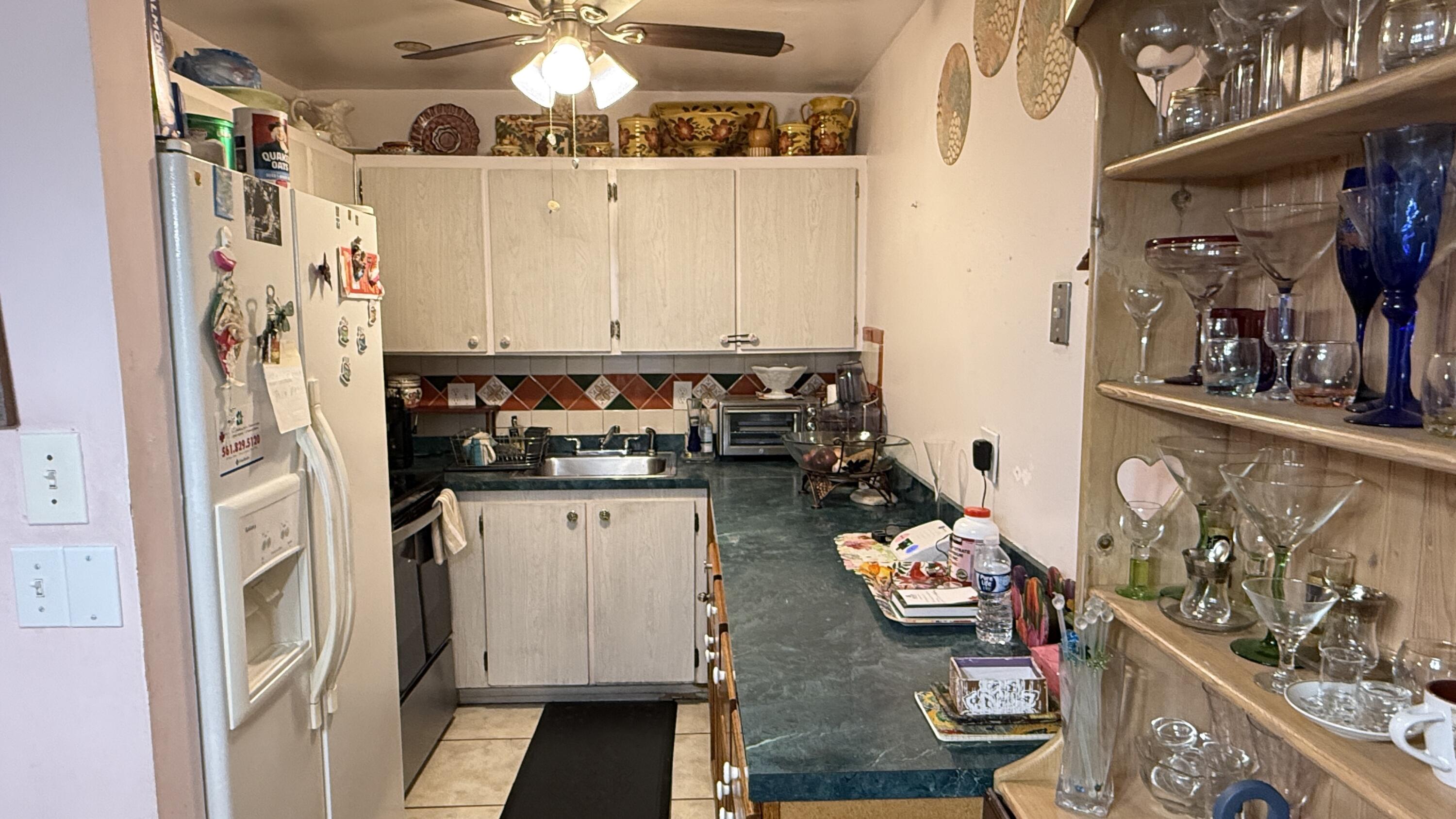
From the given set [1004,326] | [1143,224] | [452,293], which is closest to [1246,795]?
[1143,224]

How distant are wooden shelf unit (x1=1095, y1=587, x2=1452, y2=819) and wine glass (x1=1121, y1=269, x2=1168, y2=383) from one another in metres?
0.31

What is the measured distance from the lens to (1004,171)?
6.25ft

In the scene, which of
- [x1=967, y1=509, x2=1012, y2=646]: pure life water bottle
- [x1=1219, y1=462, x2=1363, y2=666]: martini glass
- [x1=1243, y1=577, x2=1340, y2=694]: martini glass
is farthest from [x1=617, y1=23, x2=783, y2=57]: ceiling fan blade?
[x1=1243, y1=577, x2=1340, y2=694]: martini glass

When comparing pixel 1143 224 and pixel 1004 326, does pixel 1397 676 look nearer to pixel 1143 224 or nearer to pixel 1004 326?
pixel 1143 224

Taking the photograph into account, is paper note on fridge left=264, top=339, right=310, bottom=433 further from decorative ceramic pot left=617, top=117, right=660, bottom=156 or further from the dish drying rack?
decorative ceramic pot left=617, top=117, right=660, bottom=156

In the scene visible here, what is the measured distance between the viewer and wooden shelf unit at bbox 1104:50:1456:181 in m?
0.61

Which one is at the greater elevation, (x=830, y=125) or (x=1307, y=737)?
(x=830, y=125)

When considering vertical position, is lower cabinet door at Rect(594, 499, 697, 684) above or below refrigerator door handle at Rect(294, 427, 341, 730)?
below

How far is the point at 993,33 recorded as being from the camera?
195 centimetres

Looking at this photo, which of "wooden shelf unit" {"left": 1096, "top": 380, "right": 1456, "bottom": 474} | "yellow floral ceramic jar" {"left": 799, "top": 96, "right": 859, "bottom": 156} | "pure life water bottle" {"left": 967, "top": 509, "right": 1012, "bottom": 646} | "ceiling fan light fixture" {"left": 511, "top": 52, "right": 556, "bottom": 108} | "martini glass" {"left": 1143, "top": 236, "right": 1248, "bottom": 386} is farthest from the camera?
"yellow floral ceramic jar" {"left": 799, "top": 96, "right": 859, "bottom": 156}

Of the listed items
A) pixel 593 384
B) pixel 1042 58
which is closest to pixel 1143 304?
pixel 1042 58

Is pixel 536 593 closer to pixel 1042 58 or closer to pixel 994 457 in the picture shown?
pixel 994 457

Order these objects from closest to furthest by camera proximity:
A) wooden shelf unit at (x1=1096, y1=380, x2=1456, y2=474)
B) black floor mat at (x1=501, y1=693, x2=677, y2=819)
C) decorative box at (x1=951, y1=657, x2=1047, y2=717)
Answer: wooden shelf unit at (x1=1096, y1=380, x2=1456, y2=474), decorative box at (x1=951, y1=657, x2=1047, y2=717), black floor mat at (x1=501, y1=693, x2=677, y2=819)

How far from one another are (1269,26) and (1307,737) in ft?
2.32
